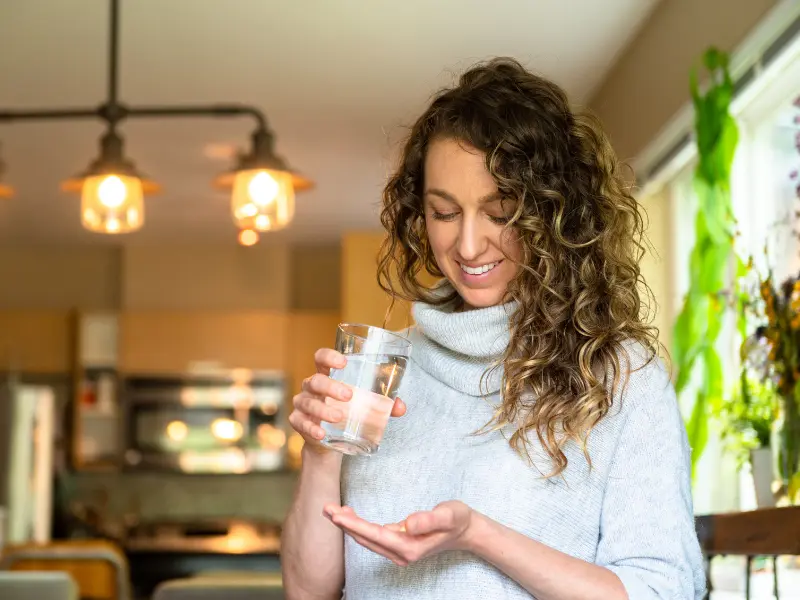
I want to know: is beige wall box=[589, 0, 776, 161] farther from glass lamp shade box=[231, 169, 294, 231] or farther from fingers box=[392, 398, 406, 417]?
fingers box=[392, 398, 406, 417]

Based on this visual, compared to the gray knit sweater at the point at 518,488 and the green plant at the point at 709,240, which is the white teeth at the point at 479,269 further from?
the green plant at the point at 709,240

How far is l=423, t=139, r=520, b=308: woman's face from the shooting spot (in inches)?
49.0

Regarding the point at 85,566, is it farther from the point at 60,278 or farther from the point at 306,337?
the point at 60,278

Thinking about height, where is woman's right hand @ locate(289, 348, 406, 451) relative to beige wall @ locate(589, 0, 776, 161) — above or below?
below

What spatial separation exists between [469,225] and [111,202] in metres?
1.74

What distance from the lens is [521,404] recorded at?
123 cm

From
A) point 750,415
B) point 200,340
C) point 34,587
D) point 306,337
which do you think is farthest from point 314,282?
point 750,415

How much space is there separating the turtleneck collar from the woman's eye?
0.12 meters

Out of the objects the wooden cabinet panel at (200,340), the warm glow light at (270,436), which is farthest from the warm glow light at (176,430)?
the warm glow light at (270,436)

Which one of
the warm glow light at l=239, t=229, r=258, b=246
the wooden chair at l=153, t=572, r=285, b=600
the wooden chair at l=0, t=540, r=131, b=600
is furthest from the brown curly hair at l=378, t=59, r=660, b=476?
the wooden chair at l=0, t=540, r=131, b=600

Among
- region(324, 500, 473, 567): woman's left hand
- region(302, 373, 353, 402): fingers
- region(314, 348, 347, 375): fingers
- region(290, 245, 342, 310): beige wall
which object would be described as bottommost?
region(324, 500, 473, 567): woman's left hand

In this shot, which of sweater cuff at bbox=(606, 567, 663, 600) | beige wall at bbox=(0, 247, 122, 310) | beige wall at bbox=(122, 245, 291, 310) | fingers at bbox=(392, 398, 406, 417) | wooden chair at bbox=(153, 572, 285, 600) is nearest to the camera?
sweater cuff at bbox=(606, 567, 663, 600)

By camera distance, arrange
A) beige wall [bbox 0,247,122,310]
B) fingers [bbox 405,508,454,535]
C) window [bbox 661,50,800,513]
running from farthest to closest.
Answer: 1. beige wall [bbox 0,247,122,310]
2. window [bbox 661,50,800,513]
3. fingers [bbox 405,508,454,535]

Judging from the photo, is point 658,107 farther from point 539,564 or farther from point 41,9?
point 539,564
